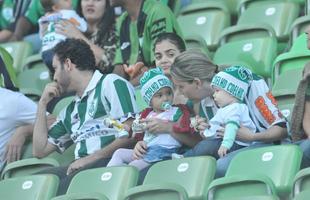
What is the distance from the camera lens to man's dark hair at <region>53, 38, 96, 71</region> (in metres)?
8.98

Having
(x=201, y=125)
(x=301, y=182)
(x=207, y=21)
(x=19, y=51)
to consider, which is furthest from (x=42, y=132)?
(x=301, y=182)

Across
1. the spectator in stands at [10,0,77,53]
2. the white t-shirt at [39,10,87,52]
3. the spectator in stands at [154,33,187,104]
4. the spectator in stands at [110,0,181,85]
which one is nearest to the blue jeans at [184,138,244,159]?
the spectator in stands at [154,33,187,104]

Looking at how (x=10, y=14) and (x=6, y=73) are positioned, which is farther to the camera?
(x=10, y=14)

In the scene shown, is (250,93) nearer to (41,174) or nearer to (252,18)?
(41,174)

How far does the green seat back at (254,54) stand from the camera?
9.41m

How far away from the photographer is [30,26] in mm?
11758

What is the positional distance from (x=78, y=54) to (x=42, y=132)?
1.80ft

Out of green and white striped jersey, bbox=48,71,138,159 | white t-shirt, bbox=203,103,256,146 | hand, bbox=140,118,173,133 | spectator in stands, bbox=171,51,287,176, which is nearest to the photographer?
white t-shirt, bbox=203,103,256,146

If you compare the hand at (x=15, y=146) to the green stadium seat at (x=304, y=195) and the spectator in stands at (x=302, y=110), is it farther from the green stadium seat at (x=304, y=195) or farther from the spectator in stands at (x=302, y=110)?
the green stadium seat at (x=304, y=195)

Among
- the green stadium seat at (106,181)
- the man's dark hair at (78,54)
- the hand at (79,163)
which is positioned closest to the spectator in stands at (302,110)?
the green stadium seat at (106,181)

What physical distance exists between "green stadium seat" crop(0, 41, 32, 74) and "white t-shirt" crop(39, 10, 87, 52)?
56 centimetres

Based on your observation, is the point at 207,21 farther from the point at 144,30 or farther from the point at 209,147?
the point at 209,147

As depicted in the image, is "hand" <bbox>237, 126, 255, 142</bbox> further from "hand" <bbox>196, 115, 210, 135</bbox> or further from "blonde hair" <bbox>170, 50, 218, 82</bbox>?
"blonde hair" <bbox>170, 50, 218, 82</bbox>

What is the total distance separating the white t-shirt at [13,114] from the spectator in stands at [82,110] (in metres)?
0.31
